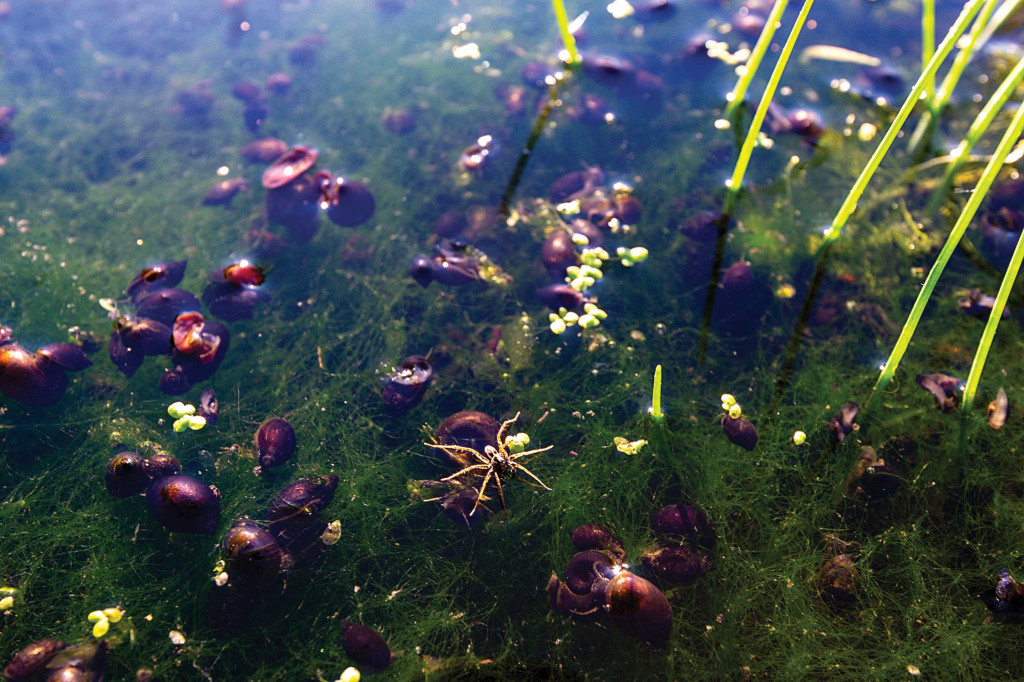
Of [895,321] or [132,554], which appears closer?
[132,554]

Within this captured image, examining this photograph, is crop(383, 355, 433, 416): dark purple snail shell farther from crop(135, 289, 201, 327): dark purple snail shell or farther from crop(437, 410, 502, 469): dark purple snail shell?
crop(135, 289, 201, 327): dark purple snail shell

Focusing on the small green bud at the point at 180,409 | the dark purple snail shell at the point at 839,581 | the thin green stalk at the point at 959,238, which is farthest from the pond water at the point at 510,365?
the thin green stalk at the point at 959,238

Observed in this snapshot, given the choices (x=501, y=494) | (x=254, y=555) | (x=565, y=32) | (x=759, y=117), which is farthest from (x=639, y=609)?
(x=565, y=32)

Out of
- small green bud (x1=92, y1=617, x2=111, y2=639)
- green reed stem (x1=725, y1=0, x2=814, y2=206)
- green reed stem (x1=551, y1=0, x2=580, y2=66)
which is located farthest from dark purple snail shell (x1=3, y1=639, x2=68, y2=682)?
green reed stem (x1=551, y1=0, x2=580, y2=66)

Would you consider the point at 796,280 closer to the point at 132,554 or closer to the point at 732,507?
the point at 732,507

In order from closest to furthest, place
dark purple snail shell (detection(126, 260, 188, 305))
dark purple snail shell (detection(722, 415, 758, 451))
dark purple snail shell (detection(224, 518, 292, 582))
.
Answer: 1. dark purple snail shell (detection(224, 518, 292, 582))
2. dark purple snail shell (detection(722, 415, 758, 451))
3. dark purple snail shell (detection(126, 260, 188, 305))

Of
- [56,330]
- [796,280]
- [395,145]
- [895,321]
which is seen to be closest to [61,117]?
[56,330]

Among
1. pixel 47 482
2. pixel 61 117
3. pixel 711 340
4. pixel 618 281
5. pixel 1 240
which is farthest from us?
pixel 61 117
